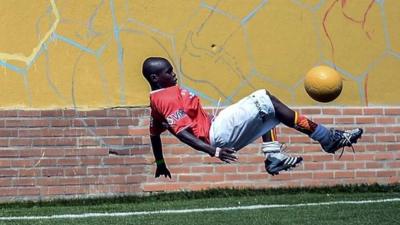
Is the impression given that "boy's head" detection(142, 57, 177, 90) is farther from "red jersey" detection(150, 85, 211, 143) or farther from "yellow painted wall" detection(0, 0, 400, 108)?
"yellow painted wall" detection(0, 0, 400, 108)

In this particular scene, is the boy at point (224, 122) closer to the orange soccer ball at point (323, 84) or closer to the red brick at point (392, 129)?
the orange soccer ball at point (323, 84)

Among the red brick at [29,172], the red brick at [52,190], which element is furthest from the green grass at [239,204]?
the red brick at [29,172]

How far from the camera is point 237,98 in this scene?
1089 centimetres

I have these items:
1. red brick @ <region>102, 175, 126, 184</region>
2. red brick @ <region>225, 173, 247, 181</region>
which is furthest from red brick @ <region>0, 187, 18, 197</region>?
red brick @ <region>225, 173, 247, 181</region>

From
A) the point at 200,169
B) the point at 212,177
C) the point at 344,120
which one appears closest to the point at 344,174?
the point at 344,120

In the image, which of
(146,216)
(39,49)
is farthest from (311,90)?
(39,49)

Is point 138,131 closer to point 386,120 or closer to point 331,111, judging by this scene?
point 331,111

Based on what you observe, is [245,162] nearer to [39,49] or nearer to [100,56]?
[100,56]

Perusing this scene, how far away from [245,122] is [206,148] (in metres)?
0.60

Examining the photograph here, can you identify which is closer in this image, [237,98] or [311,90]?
[311,90]

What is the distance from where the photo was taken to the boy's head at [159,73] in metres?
7.07

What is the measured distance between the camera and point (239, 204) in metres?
9.68

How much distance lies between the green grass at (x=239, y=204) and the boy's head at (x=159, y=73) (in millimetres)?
1710

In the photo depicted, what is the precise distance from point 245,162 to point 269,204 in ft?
4.56
